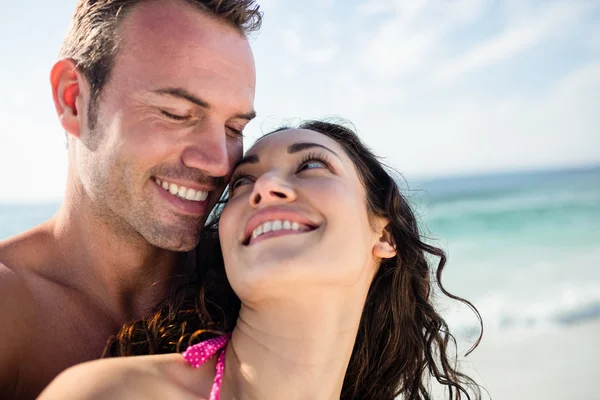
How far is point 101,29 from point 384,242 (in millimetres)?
1833

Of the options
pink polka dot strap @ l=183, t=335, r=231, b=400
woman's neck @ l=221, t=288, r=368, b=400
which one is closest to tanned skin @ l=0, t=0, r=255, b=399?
pink polka dot strap @ l=183, t=335, r=231, b=400

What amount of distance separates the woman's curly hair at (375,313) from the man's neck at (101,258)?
33 centimetres

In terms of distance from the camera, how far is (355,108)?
25.3 m

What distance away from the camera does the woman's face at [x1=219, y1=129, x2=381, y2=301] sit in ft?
8.21

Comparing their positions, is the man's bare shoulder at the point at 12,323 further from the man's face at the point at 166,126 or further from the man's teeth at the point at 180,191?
the man's teeth at the point at 180,191

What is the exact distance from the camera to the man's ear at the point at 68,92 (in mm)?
3373

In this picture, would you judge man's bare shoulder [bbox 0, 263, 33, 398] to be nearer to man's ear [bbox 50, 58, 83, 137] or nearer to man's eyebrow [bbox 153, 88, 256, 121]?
man's ear [bbox 50, 58, 83, 137]

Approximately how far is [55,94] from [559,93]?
79.0 feet

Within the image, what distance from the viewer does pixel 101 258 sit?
3371 mm

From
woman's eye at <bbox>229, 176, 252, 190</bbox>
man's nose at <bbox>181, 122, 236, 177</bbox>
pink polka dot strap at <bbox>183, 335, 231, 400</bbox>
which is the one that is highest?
man's nose at <bbox>181, 122, 236, 177</bbox>

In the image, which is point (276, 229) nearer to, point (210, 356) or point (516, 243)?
point (210, 356)

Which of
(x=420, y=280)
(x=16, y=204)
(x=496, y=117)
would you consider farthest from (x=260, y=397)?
(x=496, y=117)

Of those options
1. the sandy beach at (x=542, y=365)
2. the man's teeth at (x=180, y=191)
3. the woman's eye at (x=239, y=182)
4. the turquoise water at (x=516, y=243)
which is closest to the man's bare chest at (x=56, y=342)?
the man's teeth at (x=180, y=191)

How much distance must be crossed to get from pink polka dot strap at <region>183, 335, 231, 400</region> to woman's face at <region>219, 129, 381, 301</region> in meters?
0.26
